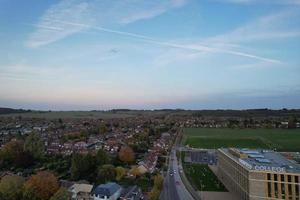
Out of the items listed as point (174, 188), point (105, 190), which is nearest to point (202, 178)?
point (174, 188)

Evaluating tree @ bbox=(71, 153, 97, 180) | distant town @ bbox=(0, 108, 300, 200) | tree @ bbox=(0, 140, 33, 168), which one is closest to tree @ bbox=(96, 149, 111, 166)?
distant town @ bbox=(0, 108, 300, 200)

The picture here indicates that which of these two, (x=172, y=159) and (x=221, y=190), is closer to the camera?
(x=221, y=190)

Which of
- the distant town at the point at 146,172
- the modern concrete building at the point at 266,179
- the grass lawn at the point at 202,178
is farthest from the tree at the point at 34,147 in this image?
the modern concrete building at the point at 266,179

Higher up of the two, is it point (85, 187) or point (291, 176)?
point (291, 176)

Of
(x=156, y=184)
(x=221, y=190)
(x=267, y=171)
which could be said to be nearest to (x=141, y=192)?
(x=156, y=184)

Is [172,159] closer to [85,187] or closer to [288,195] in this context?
[85,187]

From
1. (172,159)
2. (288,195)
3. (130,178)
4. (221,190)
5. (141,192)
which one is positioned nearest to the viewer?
(288,195)

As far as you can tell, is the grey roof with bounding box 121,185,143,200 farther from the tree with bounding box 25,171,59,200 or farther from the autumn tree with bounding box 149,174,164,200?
the tree with bounding box 25,171,59,200

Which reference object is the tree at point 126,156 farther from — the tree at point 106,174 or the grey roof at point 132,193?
the grey roof at point 132,193
